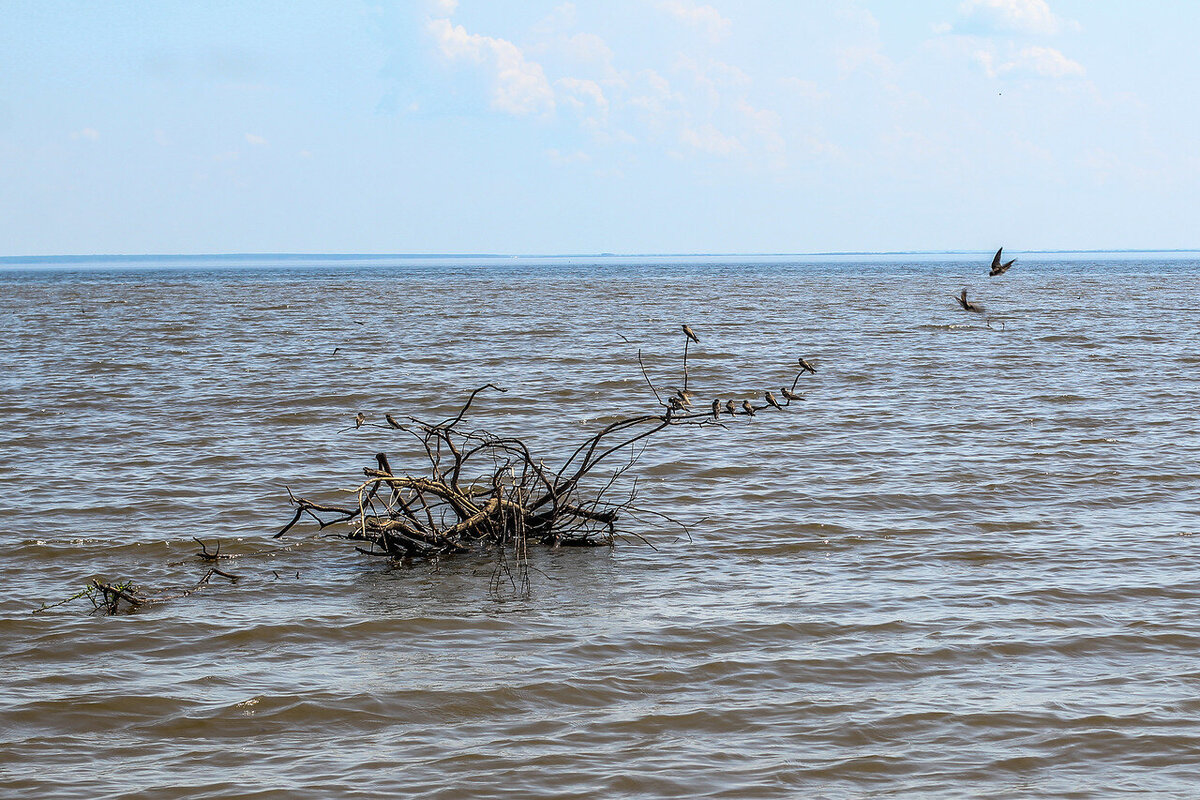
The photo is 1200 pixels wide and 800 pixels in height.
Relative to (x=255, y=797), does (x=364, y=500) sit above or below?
above

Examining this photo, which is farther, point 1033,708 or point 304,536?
point 304,536

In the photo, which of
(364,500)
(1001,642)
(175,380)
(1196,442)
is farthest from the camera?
(175,380)

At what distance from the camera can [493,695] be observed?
5.36 meters

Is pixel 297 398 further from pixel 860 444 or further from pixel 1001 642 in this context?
pixel 1001 642

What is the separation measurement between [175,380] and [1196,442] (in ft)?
46.0

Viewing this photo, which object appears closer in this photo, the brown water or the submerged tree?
the brown water

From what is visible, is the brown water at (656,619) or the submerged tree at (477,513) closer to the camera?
the brown water at (656,619)

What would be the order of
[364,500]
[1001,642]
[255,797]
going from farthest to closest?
[364,500], [1001,642], [255,797]

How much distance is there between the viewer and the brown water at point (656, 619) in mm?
4676

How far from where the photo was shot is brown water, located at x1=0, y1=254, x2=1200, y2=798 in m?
4.68

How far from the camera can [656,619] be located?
643cm

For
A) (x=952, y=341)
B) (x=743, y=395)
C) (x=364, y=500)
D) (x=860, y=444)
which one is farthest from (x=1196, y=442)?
(x=952, y=341)

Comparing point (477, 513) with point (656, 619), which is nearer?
point (656, 619)

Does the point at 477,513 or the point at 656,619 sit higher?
the point at 477,513
